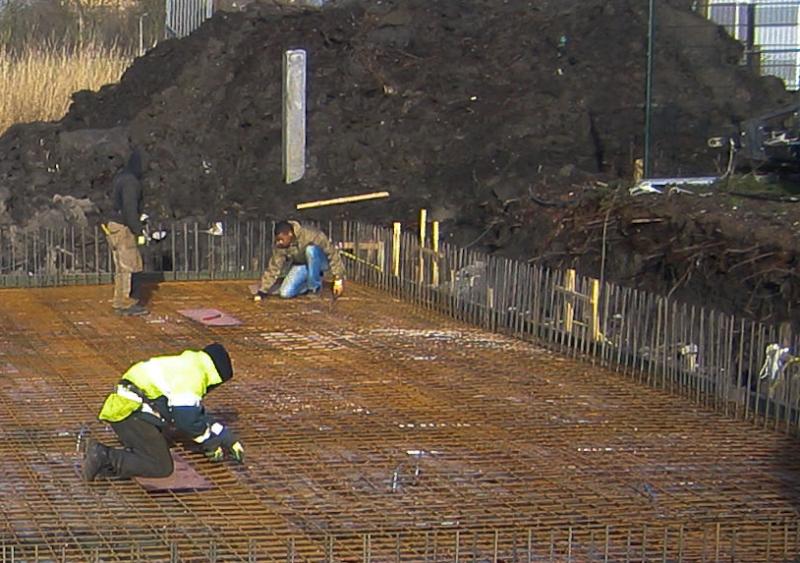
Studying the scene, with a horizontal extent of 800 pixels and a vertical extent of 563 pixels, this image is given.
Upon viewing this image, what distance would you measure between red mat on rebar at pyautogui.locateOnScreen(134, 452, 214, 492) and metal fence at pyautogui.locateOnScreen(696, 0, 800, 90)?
11.6 m

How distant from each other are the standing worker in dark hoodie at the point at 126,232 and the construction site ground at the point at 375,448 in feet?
0.77

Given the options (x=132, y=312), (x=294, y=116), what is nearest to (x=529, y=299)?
(x=132, y=312)

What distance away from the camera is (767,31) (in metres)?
18.4

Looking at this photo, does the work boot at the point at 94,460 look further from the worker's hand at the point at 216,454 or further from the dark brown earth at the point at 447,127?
the dark brown earth at the point at 447,127

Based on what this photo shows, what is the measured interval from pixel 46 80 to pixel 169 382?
1822 cm

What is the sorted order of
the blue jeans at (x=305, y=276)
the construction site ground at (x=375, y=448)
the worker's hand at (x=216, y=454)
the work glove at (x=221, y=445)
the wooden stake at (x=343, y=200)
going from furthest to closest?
the wooden stake at (x=343, y=200)
the blue jeans at (x=305, y=276)
the worker's hand at (x=216, y=454)
the work glove at (x=221, y=445)
the construction site ground at (x=375, y=448)

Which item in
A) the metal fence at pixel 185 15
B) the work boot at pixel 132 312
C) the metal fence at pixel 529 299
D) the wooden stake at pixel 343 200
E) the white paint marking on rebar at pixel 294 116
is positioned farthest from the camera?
the metal fence at pixel 185 15

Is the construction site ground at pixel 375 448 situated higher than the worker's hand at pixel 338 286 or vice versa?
the worker's hand at pixel 338 286

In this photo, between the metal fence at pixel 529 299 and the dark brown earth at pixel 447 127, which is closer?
the metal fence at pixel 529 299

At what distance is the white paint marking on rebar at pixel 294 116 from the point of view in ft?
62.1

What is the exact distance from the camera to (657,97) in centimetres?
1886

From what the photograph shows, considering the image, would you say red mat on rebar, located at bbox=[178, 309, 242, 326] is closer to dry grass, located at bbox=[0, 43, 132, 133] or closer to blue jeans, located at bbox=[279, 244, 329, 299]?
blue jeans, located at bbox=[279, 244, 329, 299]

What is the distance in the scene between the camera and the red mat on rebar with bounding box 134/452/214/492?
7.94 metres

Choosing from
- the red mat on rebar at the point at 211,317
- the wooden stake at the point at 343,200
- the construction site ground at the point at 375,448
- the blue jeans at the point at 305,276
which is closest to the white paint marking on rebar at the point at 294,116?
the wooden stake at the point at 343,200
